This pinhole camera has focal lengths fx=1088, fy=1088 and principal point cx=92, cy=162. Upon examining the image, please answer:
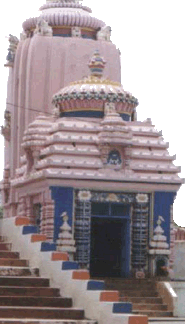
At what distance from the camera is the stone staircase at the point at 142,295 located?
2864 centimetres

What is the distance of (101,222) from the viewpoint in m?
33.7

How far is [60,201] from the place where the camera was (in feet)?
104

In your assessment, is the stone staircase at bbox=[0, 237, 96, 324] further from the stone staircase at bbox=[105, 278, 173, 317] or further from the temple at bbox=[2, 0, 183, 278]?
the temple at bbox=[2, 0, 183, 278]

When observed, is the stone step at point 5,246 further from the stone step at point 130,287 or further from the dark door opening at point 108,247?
the dark door opening at point 108,247

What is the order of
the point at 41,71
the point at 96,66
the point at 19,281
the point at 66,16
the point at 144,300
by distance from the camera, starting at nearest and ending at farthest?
the point at 19,281
the point at 144,300
the point at 96,66
the point at 41,71
the point at 66,16

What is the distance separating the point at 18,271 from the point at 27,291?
1.00 meters

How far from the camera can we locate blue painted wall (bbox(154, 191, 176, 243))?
3262cm

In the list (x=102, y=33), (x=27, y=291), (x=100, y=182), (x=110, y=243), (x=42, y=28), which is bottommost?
(x=27, y=291)

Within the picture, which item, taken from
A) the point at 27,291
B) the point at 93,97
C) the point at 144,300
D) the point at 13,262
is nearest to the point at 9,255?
the point at 13,262

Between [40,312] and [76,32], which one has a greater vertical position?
[76,32]

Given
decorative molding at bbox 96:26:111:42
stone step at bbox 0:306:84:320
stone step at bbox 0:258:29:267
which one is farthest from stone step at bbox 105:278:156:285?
stone step at bbox 0:306:84:320

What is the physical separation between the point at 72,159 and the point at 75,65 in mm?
8705

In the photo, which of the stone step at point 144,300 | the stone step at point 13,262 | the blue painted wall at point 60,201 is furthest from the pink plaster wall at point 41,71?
the stone step at point 13,262

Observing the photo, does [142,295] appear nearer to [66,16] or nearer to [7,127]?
[66,16]
